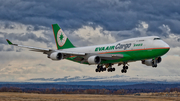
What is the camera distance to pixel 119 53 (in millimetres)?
58531

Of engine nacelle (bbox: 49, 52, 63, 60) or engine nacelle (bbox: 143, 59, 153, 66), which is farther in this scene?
engine nacelle (bbox: 143, 59, 153, 66)

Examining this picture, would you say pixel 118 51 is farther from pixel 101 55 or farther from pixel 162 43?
pixel 162 43

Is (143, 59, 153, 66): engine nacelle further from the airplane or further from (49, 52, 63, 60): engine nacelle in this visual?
(49, 52, 63, 60): engine nacelle

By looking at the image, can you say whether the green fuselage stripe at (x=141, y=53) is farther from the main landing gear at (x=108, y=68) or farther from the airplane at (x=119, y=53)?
the main landing gear at (x=108, y=68)

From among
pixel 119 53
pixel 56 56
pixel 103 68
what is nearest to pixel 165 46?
pixel 119 53

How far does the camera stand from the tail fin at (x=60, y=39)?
77756 mm

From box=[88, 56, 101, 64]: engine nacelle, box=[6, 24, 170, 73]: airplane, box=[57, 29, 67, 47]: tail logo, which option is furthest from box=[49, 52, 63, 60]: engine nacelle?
box=[57, 29, 67, 47]: tail logo

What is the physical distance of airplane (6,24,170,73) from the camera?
53.8m

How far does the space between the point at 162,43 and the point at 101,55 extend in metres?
15.1

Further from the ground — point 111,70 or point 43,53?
point 43,53

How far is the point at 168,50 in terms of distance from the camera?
5300cm

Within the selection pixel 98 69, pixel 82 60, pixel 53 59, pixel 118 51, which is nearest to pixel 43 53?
pixel 53 59

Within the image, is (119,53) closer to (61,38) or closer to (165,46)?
(165,46)

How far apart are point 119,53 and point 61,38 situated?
87.4 feet
